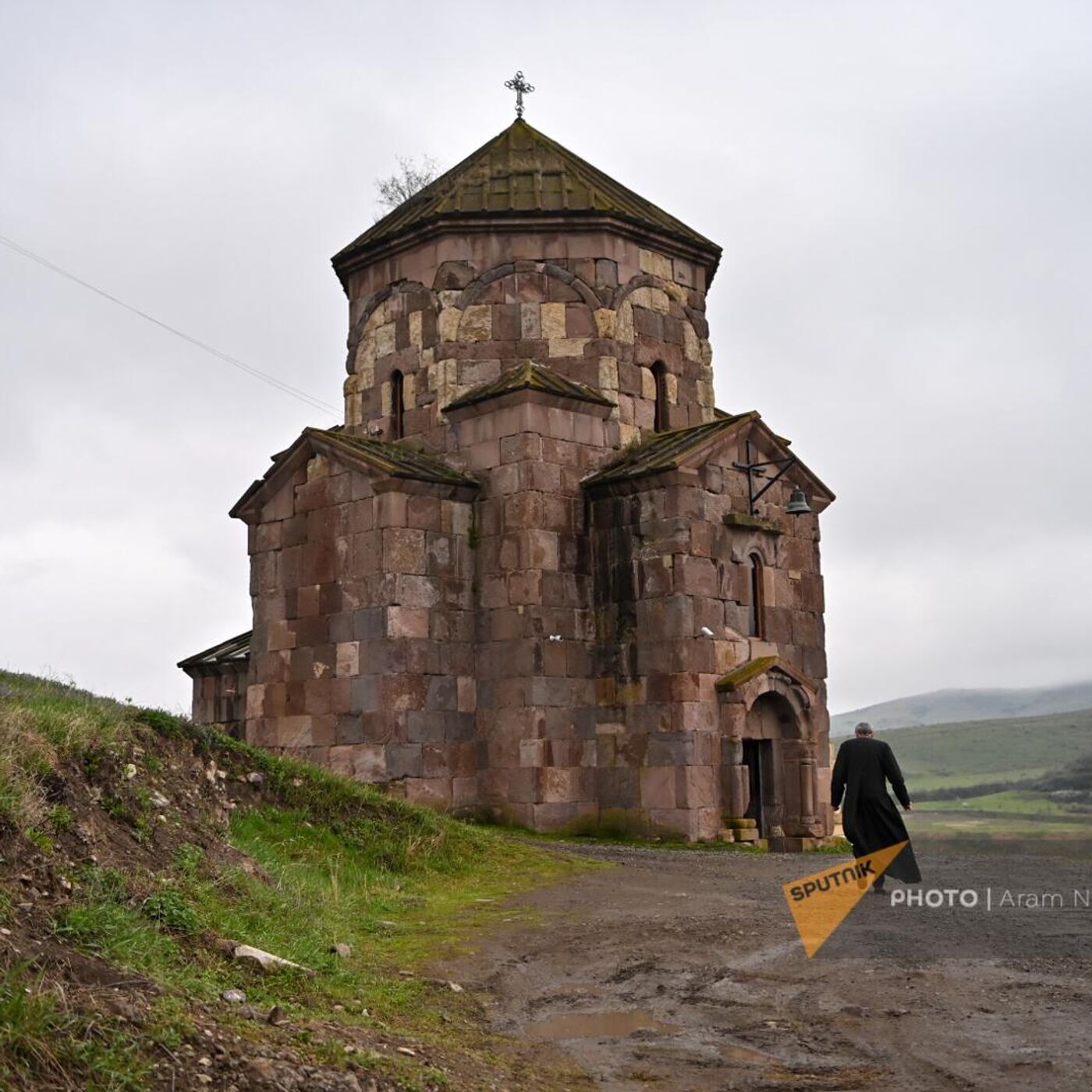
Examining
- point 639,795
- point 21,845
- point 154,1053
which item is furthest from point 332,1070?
point 639,795

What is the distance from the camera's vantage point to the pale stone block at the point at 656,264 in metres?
18.8

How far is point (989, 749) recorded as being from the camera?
2677 inches

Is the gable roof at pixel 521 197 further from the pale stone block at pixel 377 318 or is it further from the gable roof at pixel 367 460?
the gable roof at pixel 367 460

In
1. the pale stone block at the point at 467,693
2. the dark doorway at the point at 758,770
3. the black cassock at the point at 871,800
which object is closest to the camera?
the black cassock at the point at 871,800

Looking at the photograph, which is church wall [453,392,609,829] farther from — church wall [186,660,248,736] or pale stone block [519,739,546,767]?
church wall [186,660,248,736]

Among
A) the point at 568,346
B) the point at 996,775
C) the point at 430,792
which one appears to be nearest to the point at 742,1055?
the point at 430,792

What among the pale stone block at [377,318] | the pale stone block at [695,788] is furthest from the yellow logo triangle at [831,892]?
the pale stone block at [377,318]

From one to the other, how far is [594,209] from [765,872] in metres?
10.2

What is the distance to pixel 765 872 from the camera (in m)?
A: 12.7

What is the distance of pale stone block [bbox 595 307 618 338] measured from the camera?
59.6 ft

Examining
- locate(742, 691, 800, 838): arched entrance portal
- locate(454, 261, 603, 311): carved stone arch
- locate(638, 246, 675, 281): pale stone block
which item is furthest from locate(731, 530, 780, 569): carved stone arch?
locate(638, 246, 675, 281): pale stone block

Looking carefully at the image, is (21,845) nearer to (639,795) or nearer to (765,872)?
(765,872)

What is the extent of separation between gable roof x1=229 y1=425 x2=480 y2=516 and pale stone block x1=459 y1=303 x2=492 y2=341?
75.1 inches

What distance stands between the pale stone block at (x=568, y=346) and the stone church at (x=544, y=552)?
0.03 m
